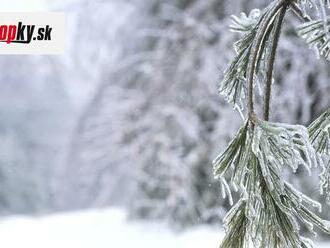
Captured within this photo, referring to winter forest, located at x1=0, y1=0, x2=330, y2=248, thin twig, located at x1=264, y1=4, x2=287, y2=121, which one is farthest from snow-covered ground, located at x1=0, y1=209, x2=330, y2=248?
thin twig, located at x1=264, y1=4, x2=287, y2=121

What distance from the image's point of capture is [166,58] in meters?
6.64

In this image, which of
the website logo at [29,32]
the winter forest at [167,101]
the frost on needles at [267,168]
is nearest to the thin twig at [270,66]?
the frost on needles at [267,168]

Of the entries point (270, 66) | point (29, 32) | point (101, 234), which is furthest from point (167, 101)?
point (270, 66)

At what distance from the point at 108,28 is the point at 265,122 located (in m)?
6.59

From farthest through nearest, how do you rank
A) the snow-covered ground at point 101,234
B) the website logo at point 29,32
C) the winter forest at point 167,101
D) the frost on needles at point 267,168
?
the snow-covered ground at point 101,234 < the winter forest at point 167,101 < the website logo at point 29,32 < the frost on needles at point 267,168

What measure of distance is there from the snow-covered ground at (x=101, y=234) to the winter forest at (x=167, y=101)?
11 centimetres

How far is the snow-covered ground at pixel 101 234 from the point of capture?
20.7 feet

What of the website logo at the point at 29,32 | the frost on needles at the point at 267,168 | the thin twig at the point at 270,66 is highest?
the website logo at the point at 29,32

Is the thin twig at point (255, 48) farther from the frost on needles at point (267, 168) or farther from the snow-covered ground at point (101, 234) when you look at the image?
the snow-covered ground at point (101, 234)

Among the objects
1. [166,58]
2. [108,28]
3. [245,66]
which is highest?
[108,28]

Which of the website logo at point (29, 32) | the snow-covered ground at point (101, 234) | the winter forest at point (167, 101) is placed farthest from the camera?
the snow-covered ground at point (101, 234)

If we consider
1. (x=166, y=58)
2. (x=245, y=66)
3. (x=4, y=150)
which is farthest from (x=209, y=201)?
(x=4, y=150)

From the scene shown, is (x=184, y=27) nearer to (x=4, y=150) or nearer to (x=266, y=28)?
(x=266, y=28)

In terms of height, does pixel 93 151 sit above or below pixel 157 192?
above
